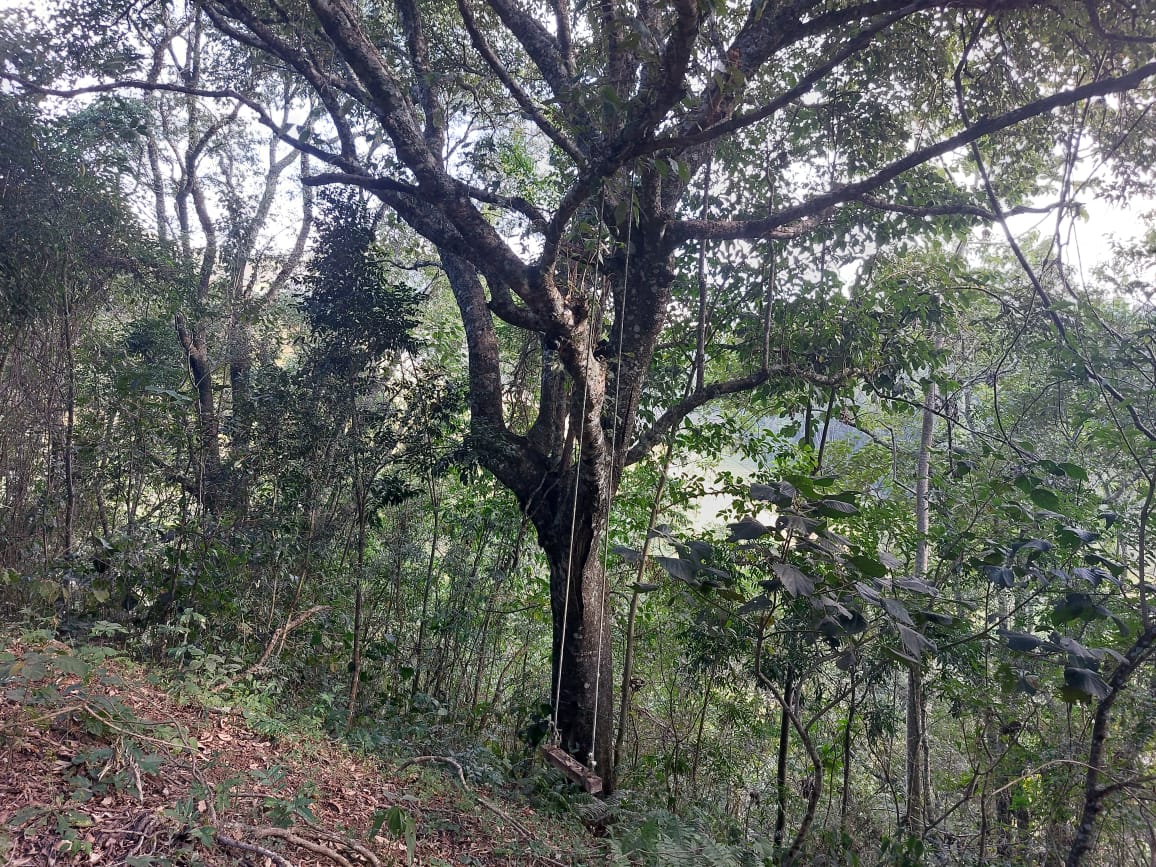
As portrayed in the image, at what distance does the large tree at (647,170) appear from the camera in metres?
3.50

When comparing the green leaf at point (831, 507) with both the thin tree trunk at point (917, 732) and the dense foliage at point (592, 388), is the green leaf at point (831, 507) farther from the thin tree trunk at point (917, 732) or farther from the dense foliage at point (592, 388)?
the thin tree trunk at point (917, 732)

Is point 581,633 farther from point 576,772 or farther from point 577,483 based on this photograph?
point 576,772

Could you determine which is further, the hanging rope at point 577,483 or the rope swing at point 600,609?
the hanging rope at point 577,483

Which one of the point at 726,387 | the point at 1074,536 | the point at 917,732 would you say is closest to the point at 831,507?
the point at 1074,536

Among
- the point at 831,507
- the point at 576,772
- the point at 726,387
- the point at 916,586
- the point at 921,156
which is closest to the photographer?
the point at 916,586

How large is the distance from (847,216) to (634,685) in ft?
12.6

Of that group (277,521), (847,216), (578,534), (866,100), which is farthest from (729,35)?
(277,521)

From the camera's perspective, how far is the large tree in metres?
3.50

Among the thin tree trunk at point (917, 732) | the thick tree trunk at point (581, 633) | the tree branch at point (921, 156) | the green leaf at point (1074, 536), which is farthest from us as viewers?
the thick tree trunk at point (581, 633)

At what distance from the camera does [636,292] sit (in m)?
4.71

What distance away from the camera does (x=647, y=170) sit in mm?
3941

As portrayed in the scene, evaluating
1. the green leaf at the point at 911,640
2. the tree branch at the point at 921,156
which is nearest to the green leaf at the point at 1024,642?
the green leaf at the point at 911,640

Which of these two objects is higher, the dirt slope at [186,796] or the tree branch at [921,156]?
the tree branch at [921,156]

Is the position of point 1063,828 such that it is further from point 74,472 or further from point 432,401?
point 74,472
